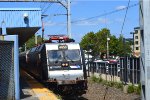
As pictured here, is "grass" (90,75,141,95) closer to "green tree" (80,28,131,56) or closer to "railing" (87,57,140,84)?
"railing" (87,57,140,84)

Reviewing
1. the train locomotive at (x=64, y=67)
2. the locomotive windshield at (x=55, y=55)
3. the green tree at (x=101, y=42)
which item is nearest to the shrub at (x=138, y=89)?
the train locomotive at (x=64, y=67)

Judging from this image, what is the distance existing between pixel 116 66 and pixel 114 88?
5825 mm

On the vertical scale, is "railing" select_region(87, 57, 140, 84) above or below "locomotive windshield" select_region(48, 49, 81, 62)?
below

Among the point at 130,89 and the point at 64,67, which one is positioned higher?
the point at 64,67

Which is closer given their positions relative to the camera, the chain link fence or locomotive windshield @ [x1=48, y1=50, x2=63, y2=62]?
the chain link fence

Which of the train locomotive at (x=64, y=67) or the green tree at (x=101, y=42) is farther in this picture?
the green tree at (x=101, y=42)

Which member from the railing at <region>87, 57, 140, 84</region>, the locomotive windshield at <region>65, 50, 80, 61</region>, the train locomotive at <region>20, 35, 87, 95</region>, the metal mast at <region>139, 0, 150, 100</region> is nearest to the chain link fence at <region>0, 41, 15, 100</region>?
the train locomotive at <region>20, 35, 87, 95</region>

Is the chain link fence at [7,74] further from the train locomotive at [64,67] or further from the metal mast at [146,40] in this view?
the metal mast at [146,40]

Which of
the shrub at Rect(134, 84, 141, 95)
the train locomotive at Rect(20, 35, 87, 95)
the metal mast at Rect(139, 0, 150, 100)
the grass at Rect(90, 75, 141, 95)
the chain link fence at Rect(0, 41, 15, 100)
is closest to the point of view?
the metal mast at Rect(139, 0, 150, 100)

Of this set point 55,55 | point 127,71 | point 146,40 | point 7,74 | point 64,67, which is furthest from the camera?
point 127,71

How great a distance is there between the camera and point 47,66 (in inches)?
811

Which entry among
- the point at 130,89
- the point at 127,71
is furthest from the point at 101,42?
Result: the point at 130,89

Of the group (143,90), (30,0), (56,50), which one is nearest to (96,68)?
(30,0)

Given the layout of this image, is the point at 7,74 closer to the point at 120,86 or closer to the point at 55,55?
the point at 55,55
